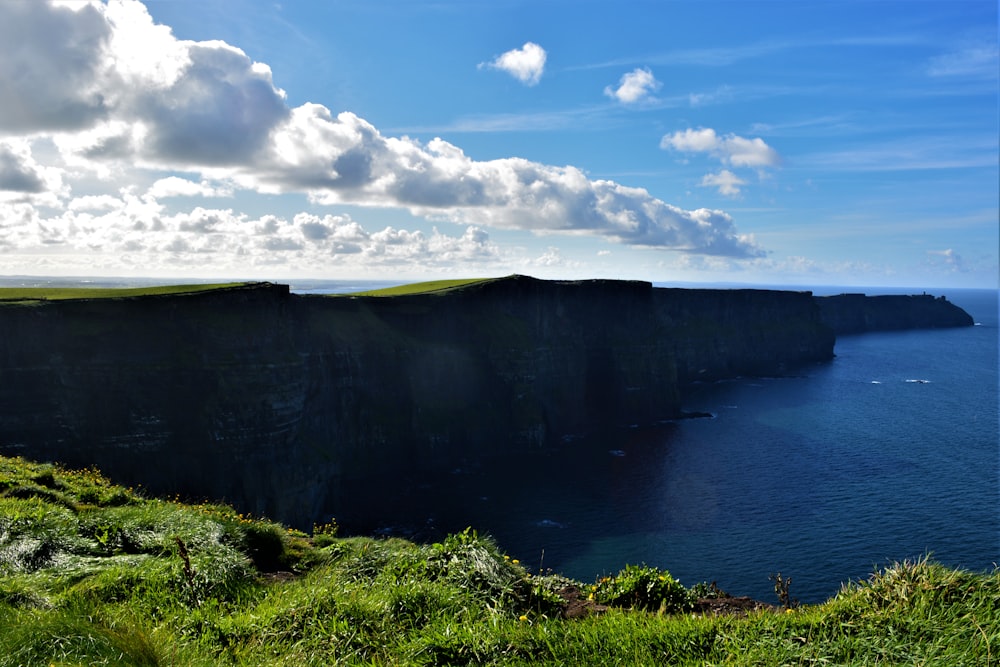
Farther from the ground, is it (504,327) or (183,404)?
(504,327)

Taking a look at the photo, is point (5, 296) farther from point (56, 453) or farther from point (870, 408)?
point (870, 408)

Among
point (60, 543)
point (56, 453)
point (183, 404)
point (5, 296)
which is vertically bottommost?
point (56, 453)

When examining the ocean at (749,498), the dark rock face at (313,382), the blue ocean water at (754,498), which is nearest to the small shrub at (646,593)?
the blue ocean water at (754,498)

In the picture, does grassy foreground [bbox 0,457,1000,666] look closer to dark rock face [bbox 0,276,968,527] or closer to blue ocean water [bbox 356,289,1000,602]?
blue ocean water [bbox 356,289,1000,602]

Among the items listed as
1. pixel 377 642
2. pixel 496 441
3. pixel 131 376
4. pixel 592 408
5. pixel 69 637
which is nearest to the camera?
pixel 69 637

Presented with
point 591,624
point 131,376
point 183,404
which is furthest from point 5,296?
point 591,624

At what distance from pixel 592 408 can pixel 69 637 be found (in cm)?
10730

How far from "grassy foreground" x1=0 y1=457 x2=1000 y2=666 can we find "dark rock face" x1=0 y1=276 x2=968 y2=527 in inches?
1990

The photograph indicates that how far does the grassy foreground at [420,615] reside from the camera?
8.02 m

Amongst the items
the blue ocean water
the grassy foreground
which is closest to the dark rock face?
the blue ocean water

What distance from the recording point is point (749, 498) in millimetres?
68562

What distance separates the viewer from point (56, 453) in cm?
5400

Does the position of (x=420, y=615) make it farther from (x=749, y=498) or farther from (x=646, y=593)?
(x=749, y=498)

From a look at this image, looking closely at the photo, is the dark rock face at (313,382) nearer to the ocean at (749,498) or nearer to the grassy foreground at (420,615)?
the ocean at (749,498)
